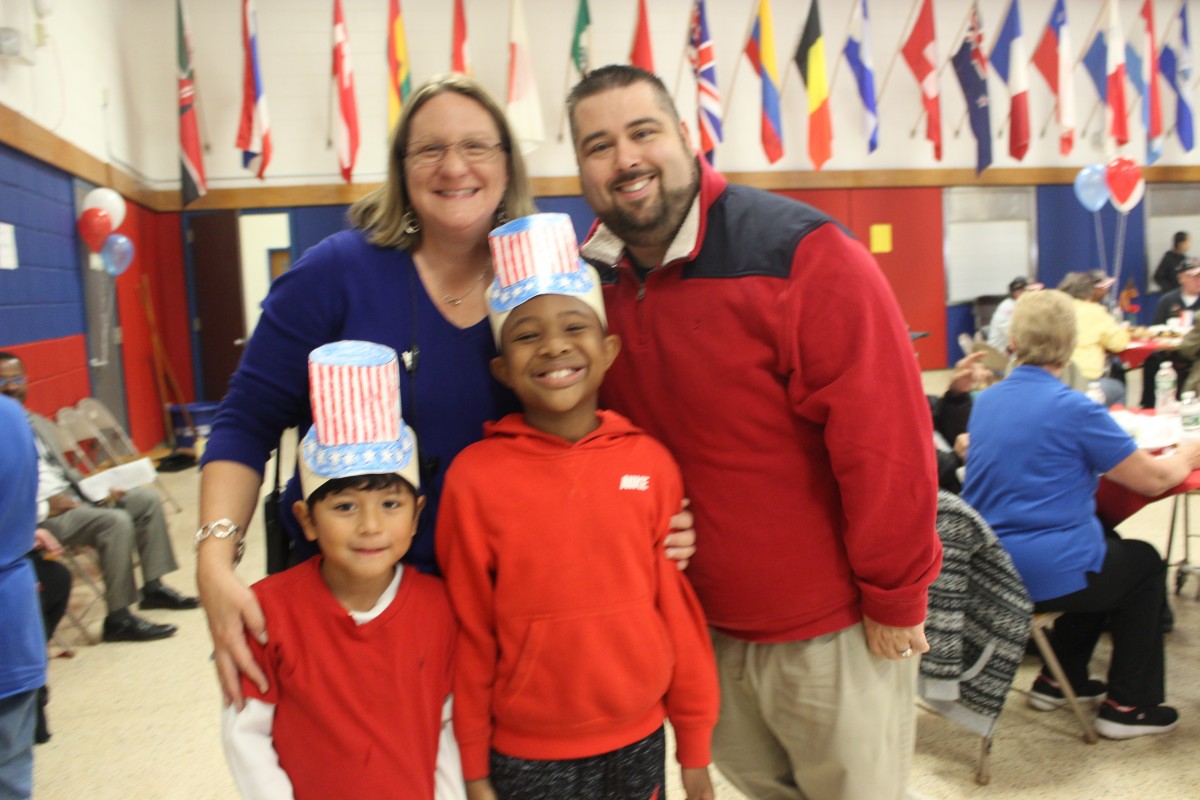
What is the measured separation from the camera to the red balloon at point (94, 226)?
6922 millimetres

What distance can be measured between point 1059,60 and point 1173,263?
3279 mm

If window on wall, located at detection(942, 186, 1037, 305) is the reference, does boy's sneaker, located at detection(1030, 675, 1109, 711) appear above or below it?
below

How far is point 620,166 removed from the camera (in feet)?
5.06

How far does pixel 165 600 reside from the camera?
14.6 ft

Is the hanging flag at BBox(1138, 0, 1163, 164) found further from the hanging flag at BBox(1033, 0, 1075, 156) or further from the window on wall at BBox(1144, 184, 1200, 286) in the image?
the hanging flag at BBox(1033, 0, 1075, 156)

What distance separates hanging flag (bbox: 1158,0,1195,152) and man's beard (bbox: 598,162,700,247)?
12.3 metres

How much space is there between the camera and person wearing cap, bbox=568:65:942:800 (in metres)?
1.45

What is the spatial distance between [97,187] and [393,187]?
717 cm

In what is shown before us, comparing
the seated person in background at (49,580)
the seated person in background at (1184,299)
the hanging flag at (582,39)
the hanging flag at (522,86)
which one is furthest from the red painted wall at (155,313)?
the seated person in background at (1184,299)

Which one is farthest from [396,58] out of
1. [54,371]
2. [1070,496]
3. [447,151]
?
[447,151]

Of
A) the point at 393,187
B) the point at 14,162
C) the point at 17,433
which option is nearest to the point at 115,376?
the point at 14,162

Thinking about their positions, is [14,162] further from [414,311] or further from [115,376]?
[414,311]

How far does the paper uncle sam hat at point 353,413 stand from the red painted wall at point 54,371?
4891mm

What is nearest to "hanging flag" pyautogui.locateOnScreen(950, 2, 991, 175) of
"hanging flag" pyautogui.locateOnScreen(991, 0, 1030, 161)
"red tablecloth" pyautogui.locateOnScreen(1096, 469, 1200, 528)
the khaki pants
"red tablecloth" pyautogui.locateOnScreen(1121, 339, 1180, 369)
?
"hanging flag" pyautogui.locateOnScreen(991, 0, 1030, 161)
